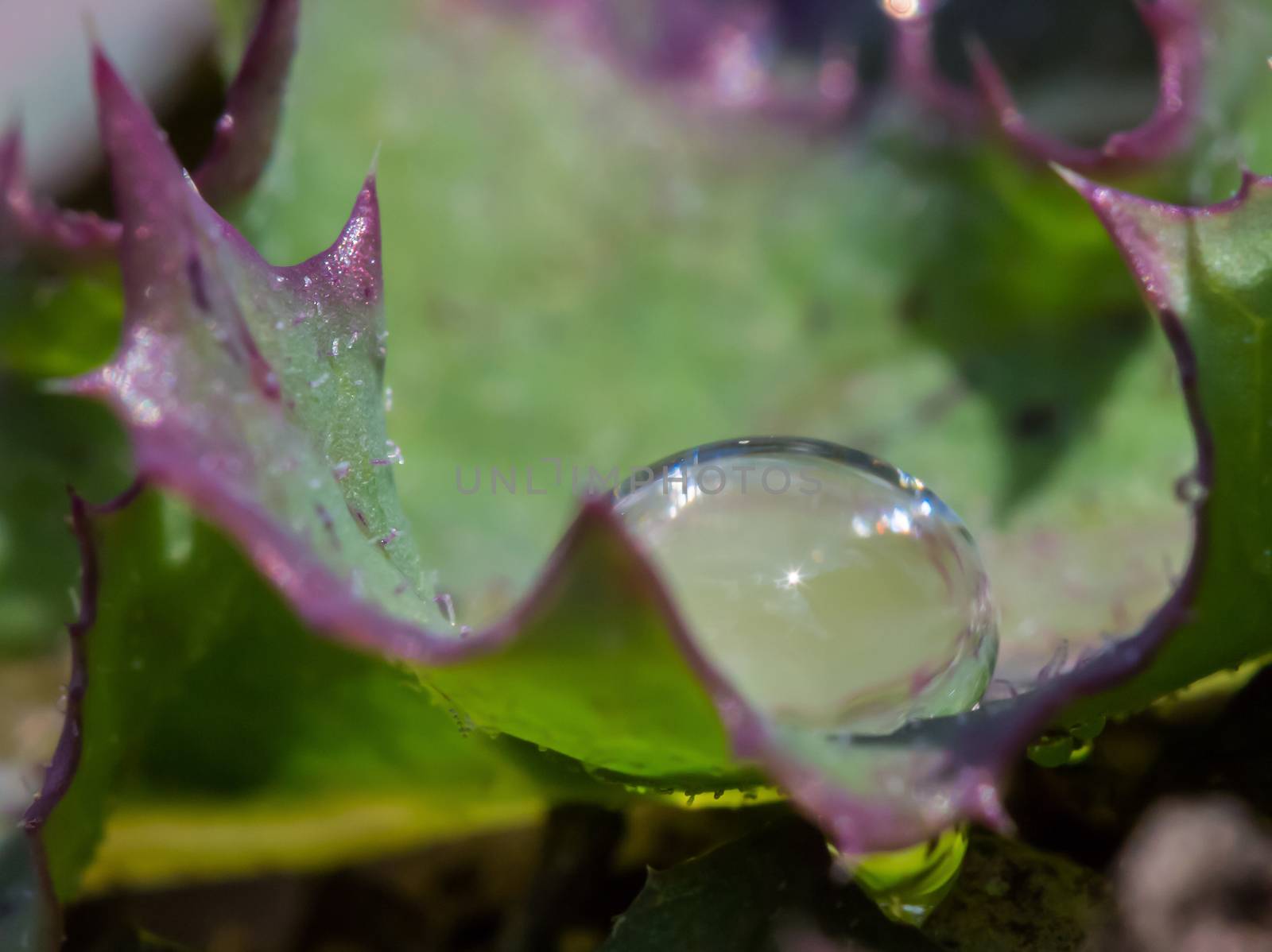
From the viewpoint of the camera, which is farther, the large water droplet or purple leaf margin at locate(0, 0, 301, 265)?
purple leaf margin at locate(0, 0, 301, 265)

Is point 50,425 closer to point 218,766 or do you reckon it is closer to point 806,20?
point 218,766

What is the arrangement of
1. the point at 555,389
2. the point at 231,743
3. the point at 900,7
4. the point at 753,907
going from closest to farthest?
1. the point at 753,907
2. the point at 231,743
3. the point at 555,389
4. the point at 900,7

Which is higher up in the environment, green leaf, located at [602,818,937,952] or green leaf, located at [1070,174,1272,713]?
green leaf, located at [1070,174,1272,713]

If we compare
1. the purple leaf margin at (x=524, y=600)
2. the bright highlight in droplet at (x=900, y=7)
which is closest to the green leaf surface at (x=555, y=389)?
the purple leaf margin at (x=524, y=600)

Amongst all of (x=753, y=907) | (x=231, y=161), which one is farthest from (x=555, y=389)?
(x=753, y=907)

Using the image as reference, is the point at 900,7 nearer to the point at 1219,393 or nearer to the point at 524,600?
the point at 1219,393

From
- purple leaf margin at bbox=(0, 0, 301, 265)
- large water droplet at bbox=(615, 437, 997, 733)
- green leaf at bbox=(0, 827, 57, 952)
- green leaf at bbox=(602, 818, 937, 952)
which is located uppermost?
purple leaf margin at bbox=(0, 0, 301, 265)

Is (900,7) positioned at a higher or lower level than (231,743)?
higher

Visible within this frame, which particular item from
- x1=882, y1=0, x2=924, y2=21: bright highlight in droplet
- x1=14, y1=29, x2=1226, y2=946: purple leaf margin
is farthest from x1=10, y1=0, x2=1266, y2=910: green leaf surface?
x1=882, y1=0, x2=924, y2=21: bright highlight in droplet

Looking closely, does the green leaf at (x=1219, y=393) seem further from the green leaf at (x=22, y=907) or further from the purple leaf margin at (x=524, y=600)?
the green leaf at (x=22, y=907)

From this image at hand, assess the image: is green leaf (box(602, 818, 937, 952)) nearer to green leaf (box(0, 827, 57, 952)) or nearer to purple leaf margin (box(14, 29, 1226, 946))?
purple leaf margin (box(14, 29, 1226, 946))
